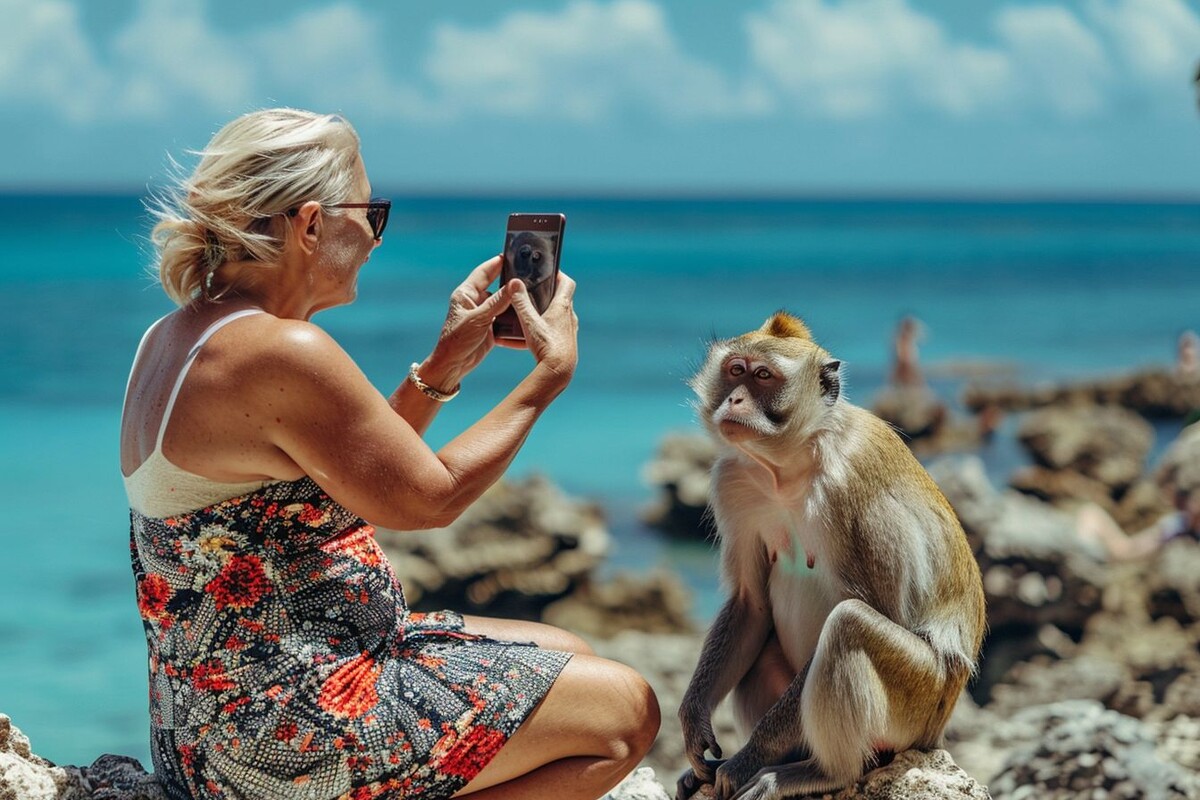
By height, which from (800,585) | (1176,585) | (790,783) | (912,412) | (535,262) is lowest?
(912,412)

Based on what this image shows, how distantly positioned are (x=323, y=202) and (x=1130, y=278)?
172 ft

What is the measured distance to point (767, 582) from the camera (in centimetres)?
360

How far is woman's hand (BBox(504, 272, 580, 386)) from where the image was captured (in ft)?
10.4

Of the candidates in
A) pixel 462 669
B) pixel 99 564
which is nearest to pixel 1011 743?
pixel 462 669

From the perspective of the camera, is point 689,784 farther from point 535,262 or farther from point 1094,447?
point 1094,447

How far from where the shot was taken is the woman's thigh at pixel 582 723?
3080 mm

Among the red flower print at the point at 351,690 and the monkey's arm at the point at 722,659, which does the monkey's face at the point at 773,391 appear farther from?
the red flower print at the point at 351,690

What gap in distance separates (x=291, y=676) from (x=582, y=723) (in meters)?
0.67

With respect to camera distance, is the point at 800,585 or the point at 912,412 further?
the point at 912,412

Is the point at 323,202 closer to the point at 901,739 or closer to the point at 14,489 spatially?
the point at 901,739

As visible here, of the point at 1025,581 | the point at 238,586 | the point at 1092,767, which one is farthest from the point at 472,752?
the point at 1025,581

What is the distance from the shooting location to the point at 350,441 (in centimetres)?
283

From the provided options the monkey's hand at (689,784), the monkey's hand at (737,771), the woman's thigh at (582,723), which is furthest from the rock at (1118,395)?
the woman's thigh at (582,723)

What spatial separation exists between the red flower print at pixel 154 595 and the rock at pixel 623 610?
293 inches
